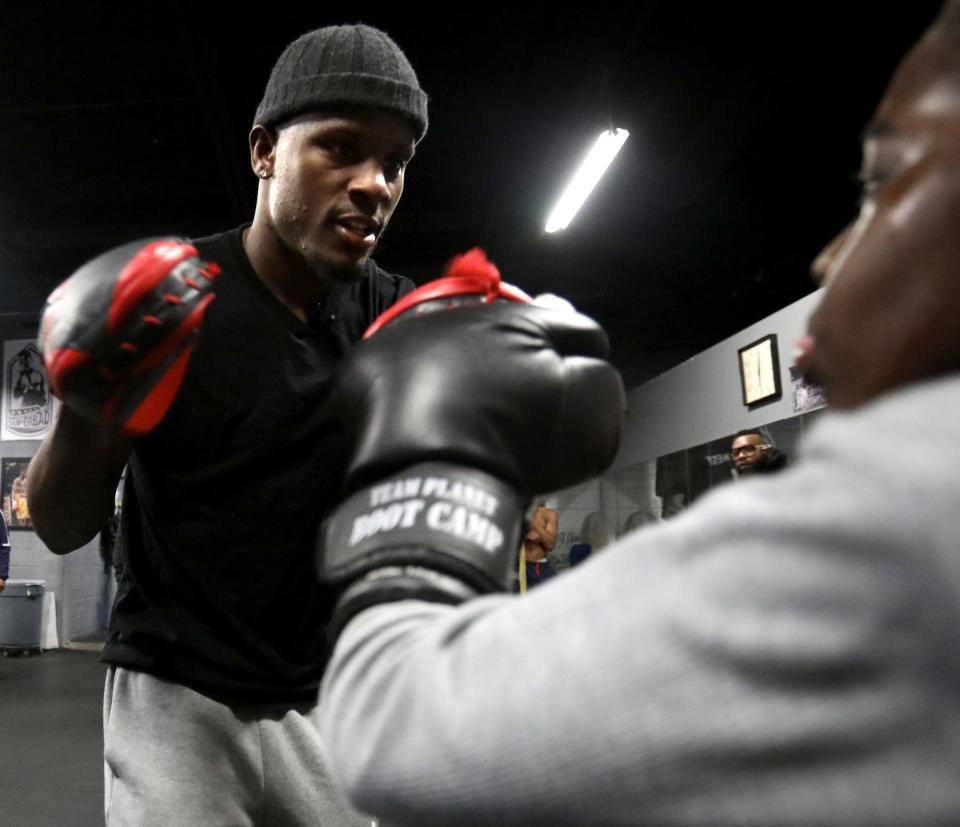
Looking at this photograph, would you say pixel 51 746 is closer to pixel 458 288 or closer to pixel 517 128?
pixel 458 288

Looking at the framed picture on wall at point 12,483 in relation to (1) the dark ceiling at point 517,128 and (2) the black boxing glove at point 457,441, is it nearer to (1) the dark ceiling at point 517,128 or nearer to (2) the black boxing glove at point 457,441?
(1) the dark ceiling at point 517,128

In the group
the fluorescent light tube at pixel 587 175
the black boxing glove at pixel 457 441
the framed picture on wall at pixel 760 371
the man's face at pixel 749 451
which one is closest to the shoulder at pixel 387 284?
the black boxing glove at pixel 457 441

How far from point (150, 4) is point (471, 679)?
5.34 m

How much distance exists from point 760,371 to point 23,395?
6738 millimetres

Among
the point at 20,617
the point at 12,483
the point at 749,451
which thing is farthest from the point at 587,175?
the point at 12,483

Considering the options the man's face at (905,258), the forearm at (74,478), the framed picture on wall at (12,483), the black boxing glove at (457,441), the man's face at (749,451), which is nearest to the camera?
the man's face at (905,258)

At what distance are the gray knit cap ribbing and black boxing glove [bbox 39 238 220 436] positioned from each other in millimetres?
450

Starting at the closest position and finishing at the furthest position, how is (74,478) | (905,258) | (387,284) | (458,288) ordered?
(905,258), (458,288), (74,478), (387,284)

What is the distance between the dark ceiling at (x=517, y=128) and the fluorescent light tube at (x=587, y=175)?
141mm

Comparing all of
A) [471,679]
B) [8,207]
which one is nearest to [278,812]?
[471,679]

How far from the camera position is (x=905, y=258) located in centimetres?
43

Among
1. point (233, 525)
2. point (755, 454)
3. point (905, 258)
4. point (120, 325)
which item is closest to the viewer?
point (905, 258)

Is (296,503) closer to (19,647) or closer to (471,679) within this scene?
(471,679)

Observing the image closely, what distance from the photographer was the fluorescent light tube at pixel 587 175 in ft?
18.5
